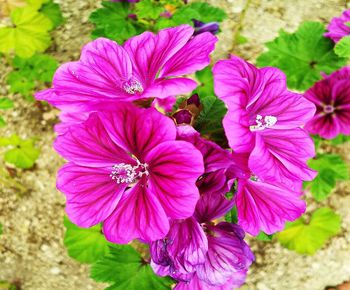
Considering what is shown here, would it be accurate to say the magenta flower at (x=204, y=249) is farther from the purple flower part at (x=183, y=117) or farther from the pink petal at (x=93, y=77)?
the pink petal at (x=93, y=77)

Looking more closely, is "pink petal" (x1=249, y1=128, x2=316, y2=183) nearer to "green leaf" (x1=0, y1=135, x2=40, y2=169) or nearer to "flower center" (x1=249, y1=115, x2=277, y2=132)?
"flower center" (x1=249, y1=115, x2=277, y2=132)

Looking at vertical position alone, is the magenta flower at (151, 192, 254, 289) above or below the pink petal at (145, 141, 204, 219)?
below

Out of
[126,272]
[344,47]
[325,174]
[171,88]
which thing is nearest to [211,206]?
[171,88]

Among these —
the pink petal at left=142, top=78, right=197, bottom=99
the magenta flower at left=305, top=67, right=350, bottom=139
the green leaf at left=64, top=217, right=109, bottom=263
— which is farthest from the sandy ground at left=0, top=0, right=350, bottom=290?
the pink petal at left=142, top=78, right=197, bottom=99

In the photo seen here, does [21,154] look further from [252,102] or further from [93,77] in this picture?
[252,102]

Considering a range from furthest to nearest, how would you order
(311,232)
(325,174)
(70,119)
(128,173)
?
(311,232)
(325,174)
(70,119)
(128,173)
